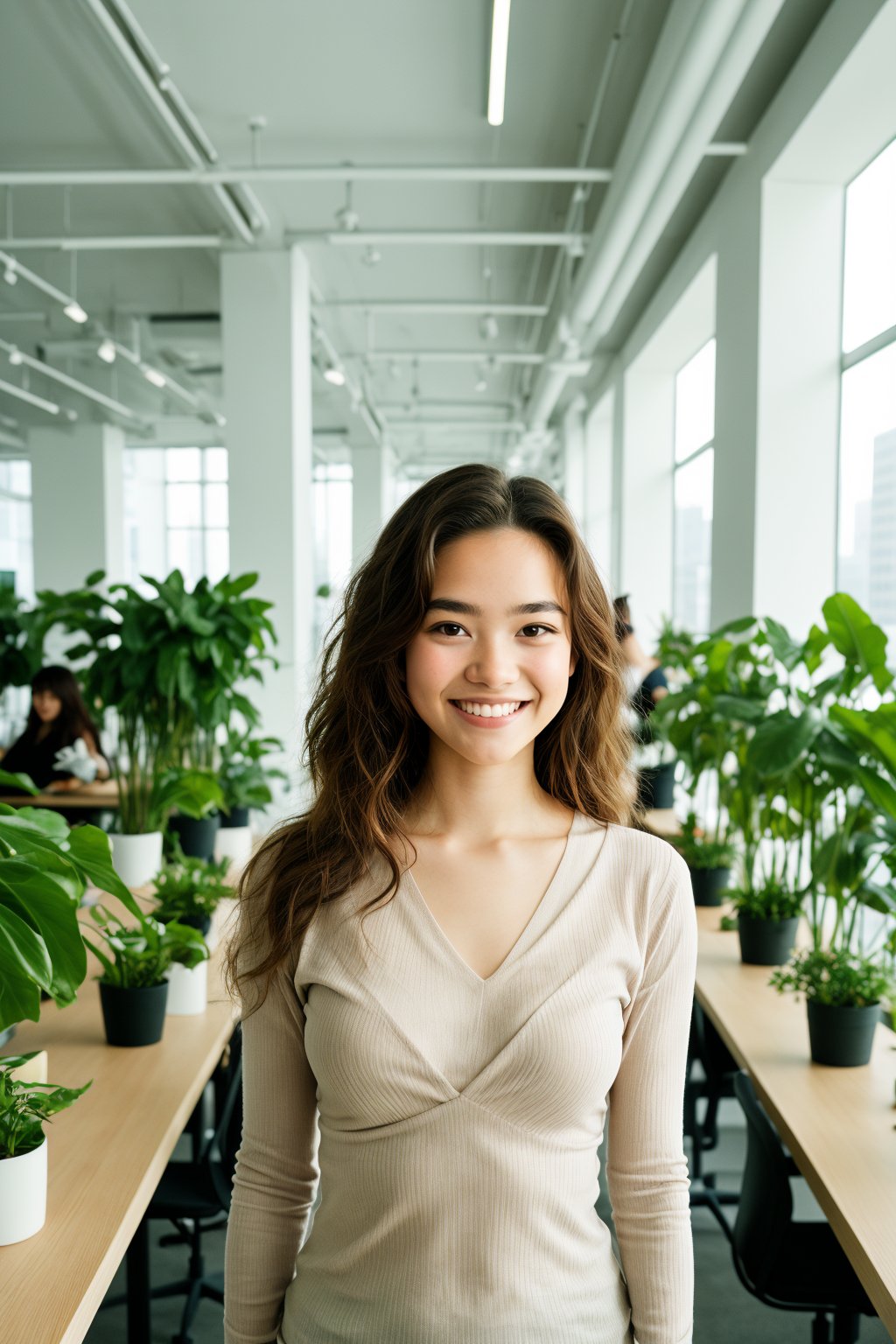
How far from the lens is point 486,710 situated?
122 cm

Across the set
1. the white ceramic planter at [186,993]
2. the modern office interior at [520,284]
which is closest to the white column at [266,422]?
the modern office interior at [520,284]

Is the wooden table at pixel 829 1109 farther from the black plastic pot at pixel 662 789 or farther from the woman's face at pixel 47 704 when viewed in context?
the woman's face at pixel 47 704

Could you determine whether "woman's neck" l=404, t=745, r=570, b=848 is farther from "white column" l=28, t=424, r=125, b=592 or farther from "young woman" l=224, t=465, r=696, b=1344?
"white column" l=28, t=424, r=125, b=592

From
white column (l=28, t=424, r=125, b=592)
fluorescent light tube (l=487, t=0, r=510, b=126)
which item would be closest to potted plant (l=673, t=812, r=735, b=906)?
fluorescent light tube (l=487, t=0, r=510, b=126)

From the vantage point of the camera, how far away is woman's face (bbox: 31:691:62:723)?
558 cm

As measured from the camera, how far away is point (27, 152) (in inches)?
233

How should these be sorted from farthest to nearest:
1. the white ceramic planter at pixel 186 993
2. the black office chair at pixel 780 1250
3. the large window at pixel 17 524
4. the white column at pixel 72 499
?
the large window at pixel 17 524 → the white column at pixel 72 499 → the white ceramic planter at pixel 186 993 → the black office chair at pixel 780 1250

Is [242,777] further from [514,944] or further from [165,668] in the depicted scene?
[514,944]

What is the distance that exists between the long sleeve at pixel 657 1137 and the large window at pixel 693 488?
19.4ft

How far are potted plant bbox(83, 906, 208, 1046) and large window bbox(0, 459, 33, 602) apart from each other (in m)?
13.4

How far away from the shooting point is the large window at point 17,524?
1462cm

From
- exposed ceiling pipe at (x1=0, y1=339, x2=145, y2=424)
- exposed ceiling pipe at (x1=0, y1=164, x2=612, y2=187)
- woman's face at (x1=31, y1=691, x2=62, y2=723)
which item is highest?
exposed ceiling pipe at (x1=0, y1=164, x2=612, y2=187)

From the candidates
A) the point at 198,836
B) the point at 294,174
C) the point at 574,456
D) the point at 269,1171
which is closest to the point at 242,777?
the point at 198,836

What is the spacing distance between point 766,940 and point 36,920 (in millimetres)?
2205
